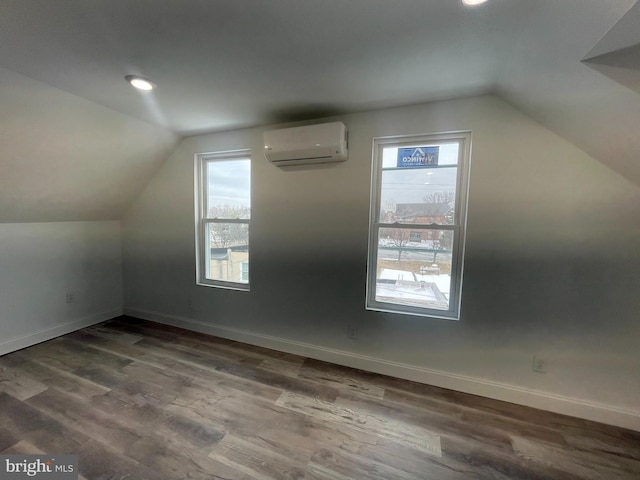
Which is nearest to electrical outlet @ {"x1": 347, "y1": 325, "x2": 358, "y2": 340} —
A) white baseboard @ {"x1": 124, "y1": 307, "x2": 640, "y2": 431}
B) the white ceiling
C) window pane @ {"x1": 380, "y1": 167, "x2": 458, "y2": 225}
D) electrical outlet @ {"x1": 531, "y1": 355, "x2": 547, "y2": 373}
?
white baseboard @ {"x1": 124, "y1": 307, "x2": 640, "y2": 431}

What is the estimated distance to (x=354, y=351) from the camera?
2.35 meters

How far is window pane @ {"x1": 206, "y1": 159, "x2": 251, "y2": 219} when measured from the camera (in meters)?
2.78

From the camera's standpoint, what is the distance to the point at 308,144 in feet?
7.06

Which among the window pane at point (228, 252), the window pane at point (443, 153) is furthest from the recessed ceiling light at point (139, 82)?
the window pane at point (443, 153)

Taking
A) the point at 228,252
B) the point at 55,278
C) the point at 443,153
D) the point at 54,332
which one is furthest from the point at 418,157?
the point at 54,332

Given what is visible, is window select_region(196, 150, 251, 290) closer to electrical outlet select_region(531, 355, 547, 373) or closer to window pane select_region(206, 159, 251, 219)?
window pane select_region(206, 159, 251, 219)

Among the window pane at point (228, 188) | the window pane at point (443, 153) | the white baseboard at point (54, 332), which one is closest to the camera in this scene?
the window pane at point (443, 153)

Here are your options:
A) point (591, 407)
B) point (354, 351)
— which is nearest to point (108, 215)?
point (354, 351)

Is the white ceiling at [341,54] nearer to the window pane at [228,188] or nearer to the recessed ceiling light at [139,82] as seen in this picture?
the recessed ceiling light at [139,82]

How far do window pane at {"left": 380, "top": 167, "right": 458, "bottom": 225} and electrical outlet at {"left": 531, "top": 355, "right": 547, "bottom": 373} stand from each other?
1179 millimetres

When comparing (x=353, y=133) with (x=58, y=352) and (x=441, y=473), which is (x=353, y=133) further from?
(x=58, y=352)

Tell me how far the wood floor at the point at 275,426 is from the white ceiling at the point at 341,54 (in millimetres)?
1760

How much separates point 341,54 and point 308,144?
795mm

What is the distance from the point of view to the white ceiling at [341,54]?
1090mm
